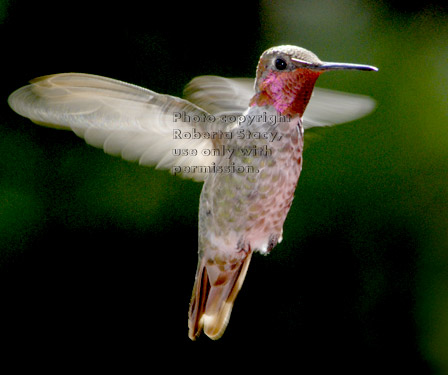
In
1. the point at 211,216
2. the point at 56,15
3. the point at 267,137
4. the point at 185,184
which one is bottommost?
the point at 185,184

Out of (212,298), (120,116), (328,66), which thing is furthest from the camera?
(212,298)

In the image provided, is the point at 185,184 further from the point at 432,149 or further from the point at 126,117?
the point at 126,117

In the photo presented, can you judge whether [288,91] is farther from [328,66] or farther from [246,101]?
[246,101]

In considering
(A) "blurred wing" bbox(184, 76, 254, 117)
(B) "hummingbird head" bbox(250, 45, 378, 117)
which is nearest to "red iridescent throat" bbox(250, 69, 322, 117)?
(B) "hummingbird head" bbox(250, 45, 378, 117)

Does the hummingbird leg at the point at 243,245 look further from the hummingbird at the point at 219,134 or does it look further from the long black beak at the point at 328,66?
the long black beak at the point at 328,66

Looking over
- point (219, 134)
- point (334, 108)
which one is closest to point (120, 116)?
point (219, 134)

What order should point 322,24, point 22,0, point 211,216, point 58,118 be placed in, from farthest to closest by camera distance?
1. point 322,24
2. point 22,0
3. point 211,216
4. point 58,118

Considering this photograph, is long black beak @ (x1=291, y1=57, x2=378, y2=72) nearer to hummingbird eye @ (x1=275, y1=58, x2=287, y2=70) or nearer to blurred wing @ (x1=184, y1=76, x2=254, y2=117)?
hummingbird eye @ (x1=275, y1=58, x2=287, y2=70)

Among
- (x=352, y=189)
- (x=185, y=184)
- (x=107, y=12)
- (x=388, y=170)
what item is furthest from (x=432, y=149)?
(x=107, y=12)
